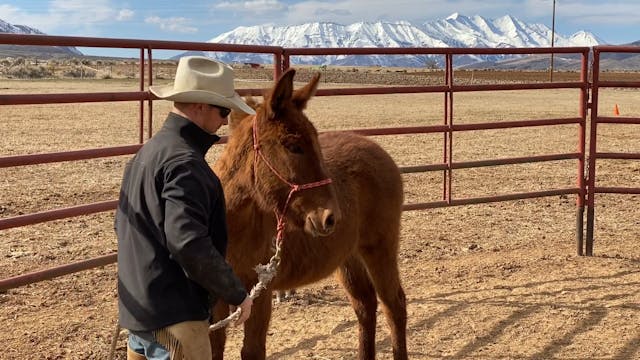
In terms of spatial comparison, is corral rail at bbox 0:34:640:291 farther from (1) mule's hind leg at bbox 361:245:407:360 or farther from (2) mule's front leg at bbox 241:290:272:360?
(2) mule's front leg at bbox 241:290:272:360

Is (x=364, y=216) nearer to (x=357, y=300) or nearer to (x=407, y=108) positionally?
(x=357, y=300)

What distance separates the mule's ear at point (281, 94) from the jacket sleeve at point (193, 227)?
38.9 inches

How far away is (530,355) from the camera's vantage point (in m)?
4.75

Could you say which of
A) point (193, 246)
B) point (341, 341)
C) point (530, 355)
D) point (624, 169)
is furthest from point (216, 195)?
point (624, 169)

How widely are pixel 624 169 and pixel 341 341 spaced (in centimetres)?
842

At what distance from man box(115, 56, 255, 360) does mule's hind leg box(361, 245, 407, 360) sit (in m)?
2.32

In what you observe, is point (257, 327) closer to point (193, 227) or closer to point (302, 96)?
point (302, 96)

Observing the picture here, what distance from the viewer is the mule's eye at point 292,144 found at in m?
3.07

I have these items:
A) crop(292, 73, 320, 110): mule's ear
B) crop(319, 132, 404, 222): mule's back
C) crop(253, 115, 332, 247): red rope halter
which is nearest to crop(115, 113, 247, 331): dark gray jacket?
crop(253, 115, 332, 247): red rope halter

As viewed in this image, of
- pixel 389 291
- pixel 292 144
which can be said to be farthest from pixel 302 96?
pixel 389 291

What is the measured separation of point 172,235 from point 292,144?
1102 mm

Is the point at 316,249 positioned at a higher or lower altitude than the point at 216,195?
lower

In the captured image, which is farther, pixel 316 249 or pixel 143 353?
pixel 316 249

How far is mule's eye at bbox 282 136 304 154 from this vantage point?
307cm
